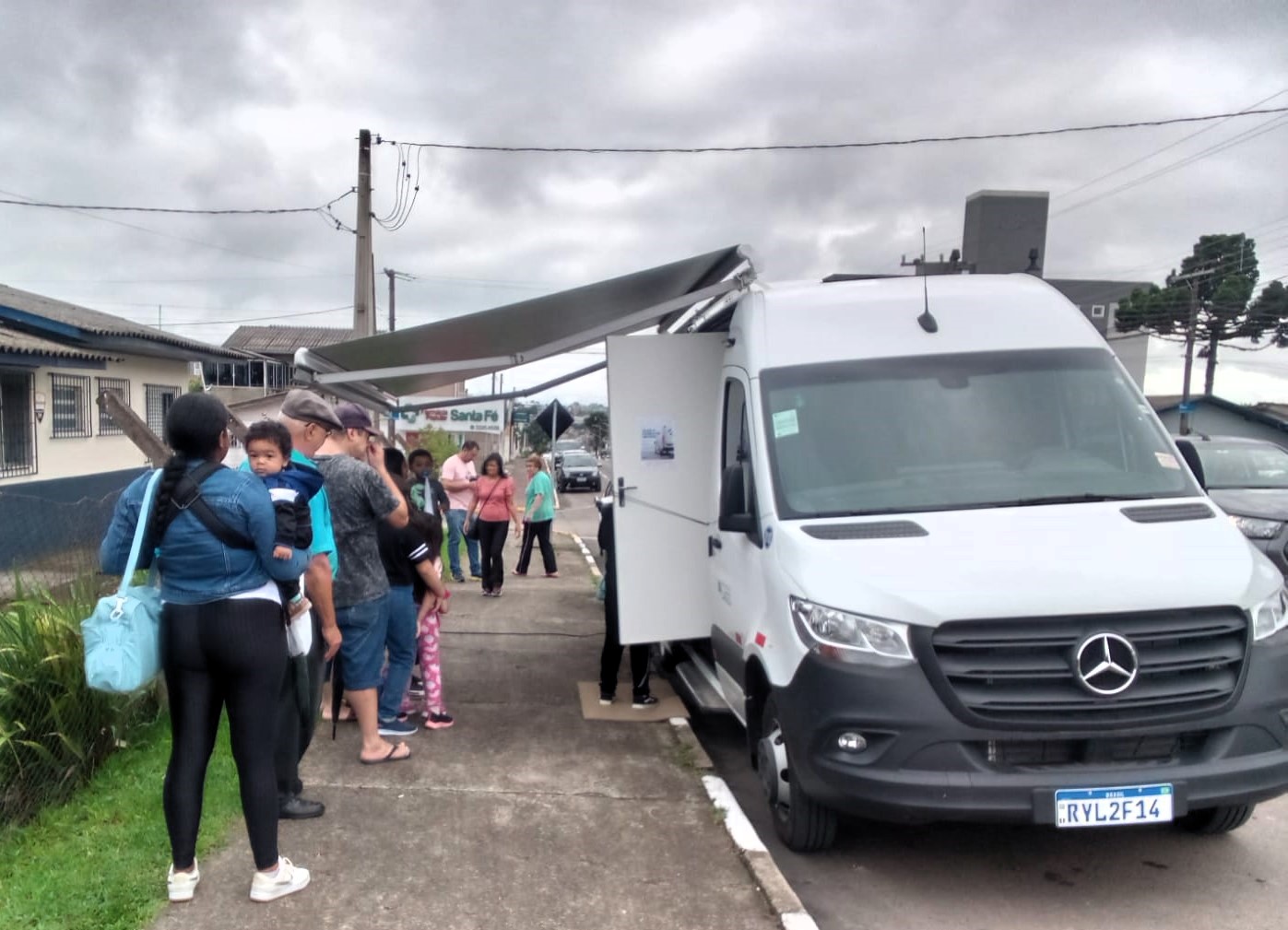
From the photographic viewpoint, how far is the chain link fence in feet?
15.0

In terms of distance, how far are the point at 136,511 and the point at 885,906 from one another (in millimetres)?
3209

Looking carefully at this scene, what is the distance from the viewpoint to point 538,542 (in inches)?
528

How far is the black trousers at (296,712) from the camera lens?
4281 millimetres

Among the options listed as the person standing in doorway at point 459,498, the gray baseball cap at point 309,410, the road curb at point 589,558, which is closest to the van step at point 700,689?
the gray baseball cap at point 309,410

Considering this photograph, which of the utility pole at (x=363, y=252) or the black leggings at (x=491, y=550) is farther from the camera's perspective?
the utility pole at (x=363, y=252)

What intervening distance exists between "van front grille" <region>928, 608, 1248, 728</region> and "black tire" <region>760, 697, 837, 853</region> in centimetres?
87

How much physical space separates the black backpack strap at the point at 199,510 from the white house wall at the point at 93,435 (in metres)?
12.7

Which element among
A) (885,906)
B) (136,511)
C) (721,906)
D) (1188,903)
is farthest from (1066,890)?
(136,511)

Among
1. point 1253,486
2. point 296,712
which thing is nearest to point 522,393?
point 296,712

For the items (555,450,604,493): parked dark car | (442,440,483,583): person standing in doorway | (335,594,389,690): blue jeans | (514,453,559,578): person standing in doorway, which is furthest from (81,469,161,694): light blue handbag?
(555,450,604,493): parked dark car

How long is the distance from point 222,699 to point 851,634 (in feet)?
7.61

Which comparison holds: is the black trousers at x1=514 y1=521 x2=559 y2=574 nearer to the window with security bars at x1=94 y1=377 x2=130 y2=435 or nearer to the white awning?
the white awning

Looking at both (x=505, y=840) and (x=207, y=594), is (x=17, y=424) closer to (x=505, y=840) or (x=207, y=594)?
(x=505, y=840)

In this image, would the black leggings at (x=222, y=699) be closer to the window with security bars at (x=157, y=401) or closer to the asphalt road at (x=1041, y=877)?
the asphalt road at (x=1041, y=877)
